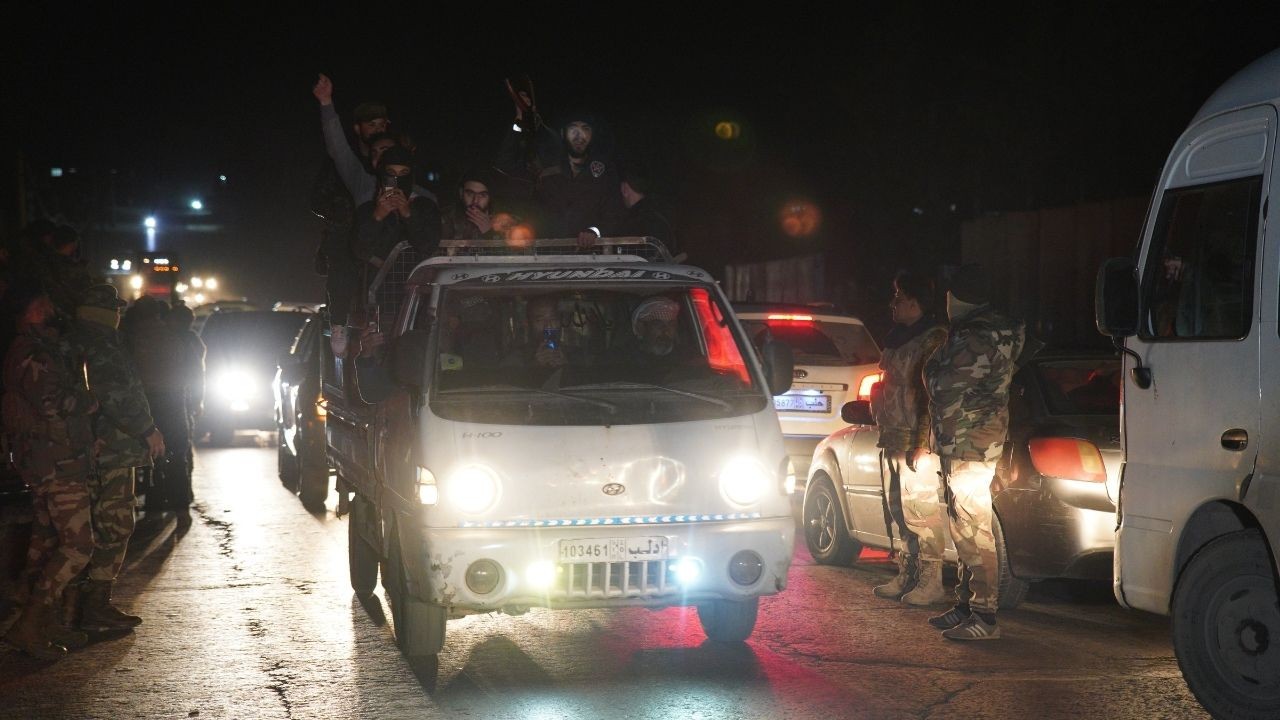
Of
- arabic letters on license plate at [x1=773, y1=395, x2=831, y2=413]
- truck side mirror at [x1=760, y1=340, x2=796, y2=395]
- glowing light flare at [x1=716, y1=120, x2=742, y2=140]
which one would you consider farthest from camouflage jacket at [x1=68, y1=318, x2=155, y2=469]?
glowing light flare at [x1=716, y1=120, x2=742, y2=140]

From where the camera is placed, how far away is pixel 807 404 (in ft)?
43.1

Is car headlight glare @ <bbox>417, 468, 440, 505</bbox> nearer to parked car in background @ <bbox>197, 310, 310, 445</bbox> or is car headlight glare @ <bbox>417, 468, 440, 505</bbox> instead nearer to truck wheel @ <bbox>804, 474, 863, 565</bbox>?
truck wheel @ <bbox>804, 474, 863, 565</bbox>

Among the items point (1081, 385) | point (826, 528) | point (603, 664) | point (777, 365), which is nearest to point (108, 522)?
point (603, 664)

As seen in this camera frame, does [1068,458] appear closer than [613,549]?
No

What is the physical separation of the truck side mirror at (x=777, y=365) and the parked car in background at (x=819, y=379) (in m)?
5.15

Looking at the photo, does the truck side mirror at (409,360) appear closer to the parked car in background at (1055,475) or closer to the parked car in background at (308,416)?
the parked car in background at (1055,475)

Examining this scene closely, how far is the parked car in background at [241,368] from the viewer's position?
2227cm

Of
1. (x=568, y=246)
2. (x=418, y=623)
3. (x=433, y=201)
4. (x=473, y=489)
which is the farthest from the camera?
(x=433, y=201)

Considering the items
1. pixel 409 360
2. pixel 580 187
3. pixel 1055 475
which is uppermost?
pixel 580 187

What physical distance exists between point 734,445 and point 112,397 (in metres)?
3.31

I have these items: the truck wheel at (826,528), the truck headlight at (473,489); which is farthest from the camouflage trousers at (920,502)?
the truck headlight at (473,489)

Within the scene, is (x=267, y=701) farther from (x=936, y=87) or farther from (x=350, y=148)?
(x=936, y=87)

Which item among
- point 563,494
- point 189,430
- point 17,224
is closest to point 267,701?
point 563,494

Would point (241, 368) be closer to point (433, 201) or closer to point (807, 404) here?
point (807, 404)
